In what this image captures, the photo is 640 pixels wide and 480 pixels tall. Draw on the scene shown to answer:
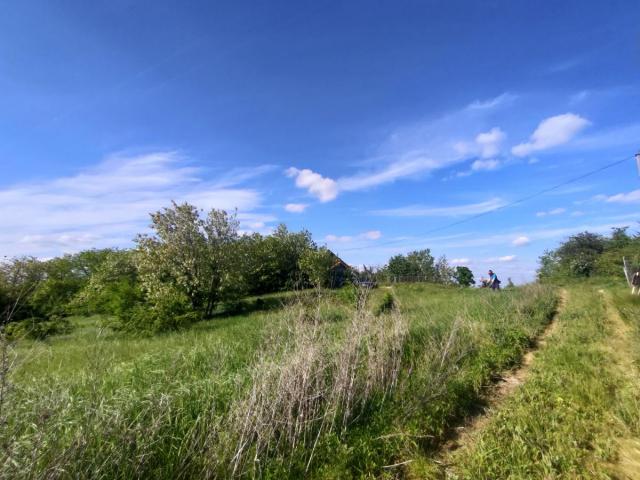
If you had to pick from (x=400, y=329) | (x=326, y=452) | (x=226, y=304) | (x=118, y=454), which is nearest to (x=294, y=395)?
(x=326, y=452)

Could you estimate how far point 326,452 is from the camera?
3.10 m

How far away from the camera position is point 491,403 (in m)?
4.36

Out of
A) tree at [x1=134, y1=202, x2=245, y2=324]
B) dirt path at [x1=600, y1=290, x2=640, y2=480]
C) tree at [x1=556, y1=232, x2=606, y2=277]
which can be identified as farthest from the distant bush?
tree at [x1=556, y1=232, x2=606, y2=277]

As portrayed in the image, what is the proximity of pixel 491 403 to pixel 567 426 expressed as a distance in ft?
3.23

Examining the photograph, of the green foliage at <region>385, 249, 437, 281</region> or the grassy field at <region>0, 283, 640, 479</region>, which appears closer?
the grassy field at <region>0, 283, 640, 479</region>

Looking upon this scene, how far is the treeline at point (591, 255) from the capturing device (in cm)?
2709

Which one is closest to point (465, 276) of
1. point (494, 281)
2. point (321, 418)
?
point (494, 281)

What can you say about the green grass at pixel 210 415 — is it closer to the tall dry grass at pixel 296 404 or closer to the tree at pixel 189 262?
the tall dry grass at pixel 296 404

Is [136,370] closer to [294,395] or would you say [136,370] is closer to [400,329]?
[294,395]

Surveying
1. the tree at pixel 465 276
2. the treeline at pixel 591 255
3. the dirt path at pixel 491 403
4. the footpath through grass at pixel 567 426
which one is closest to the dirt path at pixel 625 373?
the footpath through grass at pixel 567 426

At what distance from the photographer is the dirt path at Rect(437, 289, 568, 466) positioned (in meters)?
3.48

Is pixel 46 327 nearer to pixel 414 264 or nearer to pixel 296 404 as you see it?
pixel 296 404

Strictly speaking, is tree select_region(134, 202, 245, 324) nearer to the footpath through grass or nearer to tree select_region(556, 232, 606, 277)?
the footpath through grass

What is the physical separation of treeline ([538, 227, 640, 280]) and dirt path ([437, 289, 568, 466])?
26.8 m
